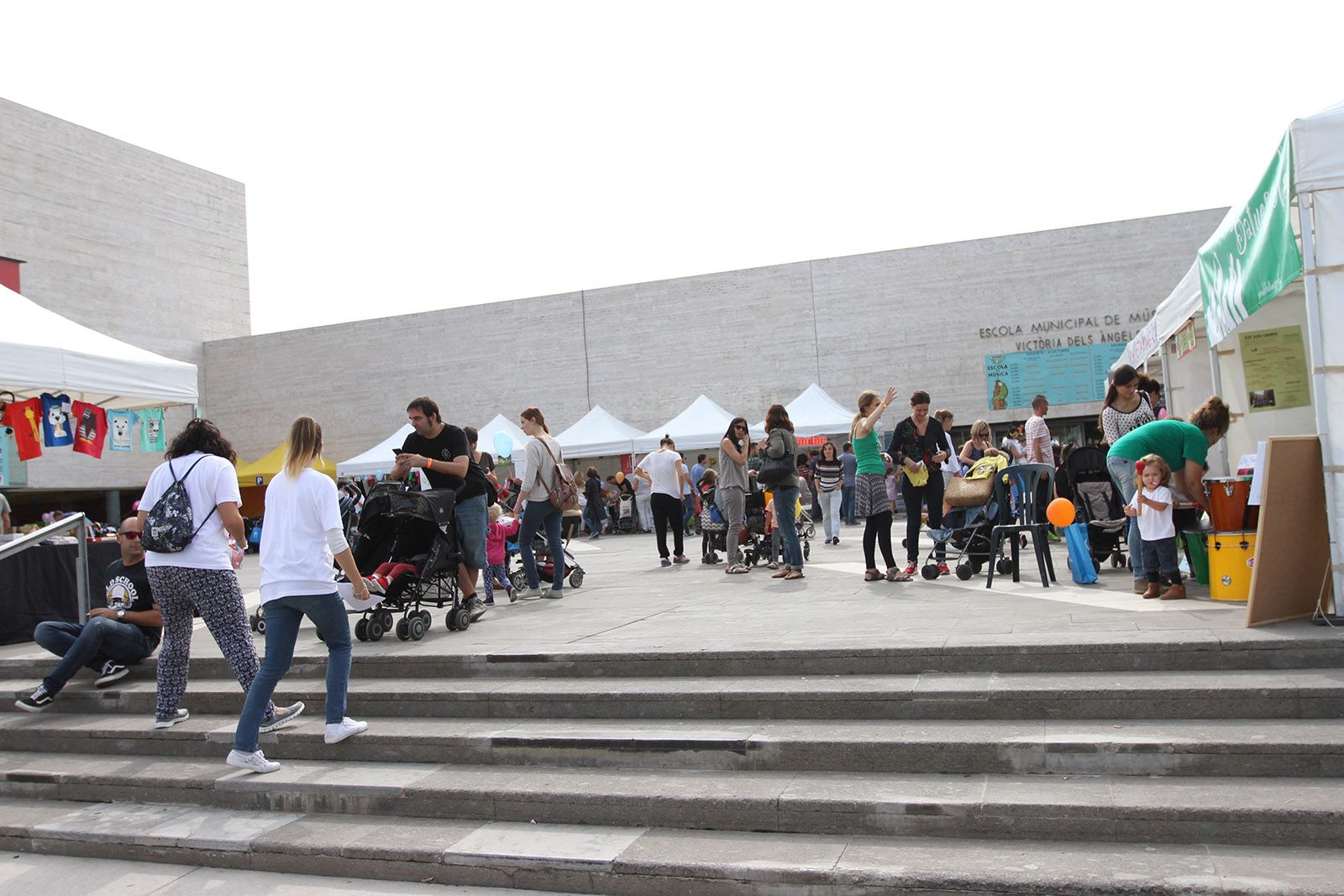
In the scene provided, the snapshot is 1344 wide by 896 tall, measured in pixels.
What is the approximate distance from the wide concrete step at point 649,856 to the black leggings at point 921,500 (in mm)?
4790

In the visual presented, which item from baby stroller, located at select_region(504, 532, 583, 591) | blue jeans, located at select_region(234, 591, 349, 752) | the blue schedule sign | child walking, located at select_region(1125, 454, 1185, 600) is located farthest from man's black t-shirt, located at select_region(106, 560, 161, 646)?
the blue schedule sign

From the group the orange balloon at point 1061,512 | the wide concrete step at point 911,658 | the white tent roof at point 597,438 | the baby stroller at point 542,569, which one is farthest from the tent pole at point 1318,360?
the white tent roof at point 597,438

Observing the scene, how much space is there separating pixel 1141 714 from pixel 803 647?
1634 mm

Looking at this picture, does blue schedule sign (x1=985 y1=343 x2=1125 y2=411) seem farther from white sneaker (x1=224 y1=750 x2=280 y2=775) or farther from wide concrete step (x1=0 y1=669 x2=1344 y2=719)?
white sneaker (x1=224 y1=750 x2=280 y2=775)

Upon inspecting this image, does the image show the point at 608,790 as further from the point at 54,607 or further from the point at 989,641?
the point at 54,607

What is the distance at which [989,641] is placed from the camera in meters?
5.02

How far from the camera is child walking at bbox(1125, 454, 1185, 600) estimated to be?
6.34m

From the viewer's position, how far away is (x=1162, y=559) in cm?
645

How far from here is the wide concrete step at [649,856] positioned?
3.28 m

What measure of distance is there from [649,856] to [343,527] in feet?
11.7

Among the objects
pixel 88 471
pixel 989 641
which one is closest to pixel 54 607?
pixel 989 641

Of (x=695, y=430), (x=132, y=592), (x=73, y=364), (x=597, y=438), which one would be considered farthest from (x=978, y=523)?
(x=597, y=438)

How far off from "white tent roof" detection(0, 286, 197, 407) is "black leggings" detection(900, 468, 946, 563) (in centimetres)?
660

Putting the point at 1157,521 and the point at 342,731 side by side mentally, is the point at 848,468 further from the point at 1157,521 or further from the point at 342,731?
the point at 342,731
